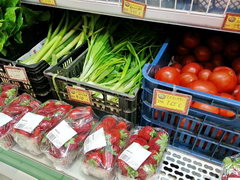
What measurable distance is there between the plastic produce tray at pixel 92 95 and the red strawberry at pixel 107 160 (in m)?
0.22

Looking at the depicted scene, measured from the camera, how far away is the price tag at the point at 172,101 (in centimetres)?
74

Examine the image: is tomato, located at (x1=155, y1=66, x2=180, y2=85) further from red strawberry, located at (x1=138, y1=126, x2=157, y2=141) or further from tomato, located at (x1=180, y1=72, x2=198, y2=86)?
red strawberry, located at (x1=138, y1=126, x2=157, y2=141)

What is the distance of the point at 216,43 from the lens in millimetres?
Result: 1062

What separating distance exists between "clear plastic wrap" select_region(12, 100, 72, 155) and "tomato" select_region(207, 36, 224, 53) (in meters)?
0.79

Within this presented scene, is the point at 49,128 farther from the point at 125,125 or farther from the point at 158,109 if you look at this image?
the point at 158,109

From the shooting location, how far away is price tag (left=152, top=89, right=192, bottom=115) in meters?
0.74

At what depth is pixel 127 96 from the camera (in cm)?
86

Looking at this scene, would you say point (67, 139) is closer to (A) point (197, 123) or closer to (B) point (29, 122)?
(B) point (29, 122)

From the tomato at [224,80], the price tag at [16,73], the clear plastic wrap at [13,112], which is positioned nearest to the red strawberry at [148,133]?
the tomato at [224,80]

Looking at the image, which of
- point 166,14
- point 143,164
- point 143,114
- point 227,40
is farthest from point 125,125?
point 227,40

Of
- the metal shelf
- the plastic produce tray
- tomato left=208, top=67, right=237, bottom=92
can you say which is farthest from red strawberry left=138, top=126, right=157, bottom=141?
the metal shelf

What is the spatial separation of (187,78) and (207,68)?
0.22 m

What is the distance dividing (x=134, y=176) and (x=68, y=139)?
0.30 meters

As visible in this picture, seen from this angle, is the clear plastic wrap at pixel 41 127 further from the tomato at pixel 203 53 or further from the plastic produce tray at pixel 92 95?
the tomato at pixel 203 53
